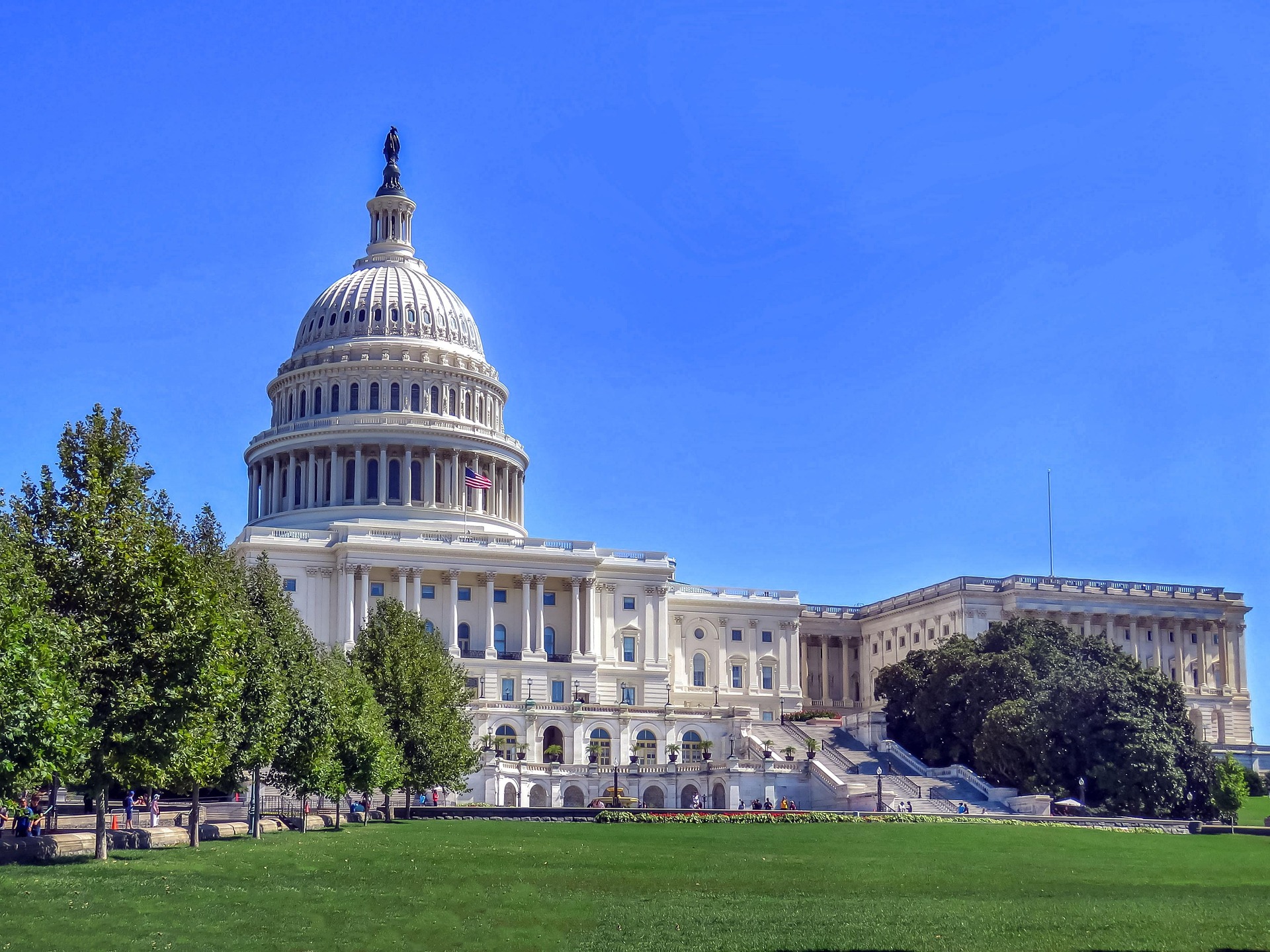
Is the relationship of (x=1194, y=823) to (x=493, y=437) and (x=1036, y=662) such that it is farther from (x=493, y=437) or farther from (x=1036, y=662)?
(x=493, y=437)

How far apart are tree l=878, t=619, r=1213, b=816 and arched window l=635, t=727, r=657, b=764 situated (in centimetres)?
1931

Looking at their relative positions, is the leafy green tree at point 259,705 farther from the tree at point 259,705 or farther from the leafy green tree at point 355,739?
the leafy green tree at point 355,739

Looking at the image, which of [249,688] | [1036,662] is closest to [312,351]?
[1036,662]

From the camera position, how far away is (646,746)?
127 metres

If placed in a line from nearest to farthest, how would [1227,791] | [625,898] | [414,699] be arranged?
1. [625,898]
2. [414,699]
3. [1227,791]

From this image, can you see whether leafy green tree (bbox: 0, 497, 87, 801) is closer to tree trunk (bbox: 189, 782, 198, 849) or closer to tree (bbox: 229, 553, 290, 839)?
tree trunk (bbox: 189, 782, 198, 849)

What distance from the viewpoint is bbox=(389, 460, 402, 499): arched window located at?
153m

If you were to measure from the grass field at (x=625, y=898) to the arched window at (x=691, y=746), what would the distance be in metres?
67.0

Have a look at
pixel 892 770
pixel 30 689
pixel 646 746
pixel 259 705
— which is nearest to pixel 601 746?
pixel 646 746

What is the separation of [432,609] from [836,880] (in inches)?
3795

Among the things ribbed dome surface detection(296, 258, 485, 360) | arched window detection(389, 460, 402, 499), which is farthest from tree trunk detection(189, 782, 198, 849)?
ribbed dome surface detection(296, 258, 485, 360)

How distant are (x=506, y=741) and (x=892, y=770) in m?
26.8

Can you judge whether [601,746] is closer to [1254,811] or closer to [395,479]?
[395,479]

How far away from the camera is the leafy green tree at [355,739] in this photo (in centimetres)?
6419
